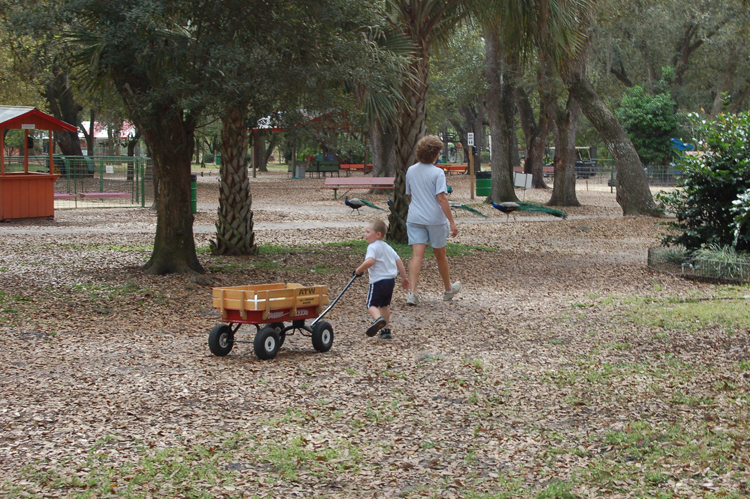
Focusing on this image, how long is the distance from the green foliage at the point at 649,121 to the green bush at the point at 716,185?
33.0m

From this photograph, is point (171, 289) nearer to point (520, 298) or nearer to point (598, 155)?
point (520, 298)

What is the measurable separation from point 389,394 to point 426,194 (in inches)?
129

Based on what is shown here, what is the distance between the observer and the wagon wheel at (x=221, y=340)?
18.6 ft

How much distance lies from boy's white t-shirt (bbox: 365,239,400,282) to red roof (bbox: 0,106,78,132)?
38.0 ft

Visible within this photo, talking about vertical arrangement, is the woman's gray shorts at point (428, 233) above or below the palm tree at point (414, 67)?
below

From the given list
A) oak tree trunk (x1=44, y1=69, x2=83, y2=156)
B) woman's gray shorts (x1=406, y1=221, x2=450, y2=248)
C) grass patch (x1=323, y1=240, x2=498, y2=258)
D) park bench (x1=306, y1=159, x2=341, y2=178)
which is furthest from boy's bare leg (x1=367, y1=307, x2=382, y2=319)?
park bench (x1=306, y1=159, x2=341, y2=178)

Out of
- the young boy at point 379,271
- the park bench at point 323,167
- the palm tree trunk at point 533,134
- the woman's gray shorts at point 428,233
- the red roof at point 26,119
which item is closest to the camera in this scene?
the young boy at point 379,271

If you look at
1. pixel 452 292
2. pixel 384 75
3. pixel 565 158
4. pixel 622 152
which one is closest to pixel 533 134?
pixel 565 158

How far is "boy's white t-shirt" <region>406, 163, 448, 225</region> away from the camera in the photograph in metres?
7.68

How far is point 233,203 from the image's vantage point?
1146 cm

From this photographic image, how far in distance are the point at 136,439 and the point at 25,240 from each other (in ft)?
35.1

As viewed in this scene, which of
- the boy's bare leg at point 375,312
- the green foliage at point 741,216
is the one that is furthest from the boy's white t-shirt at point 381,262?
the green foliage at point 741,216

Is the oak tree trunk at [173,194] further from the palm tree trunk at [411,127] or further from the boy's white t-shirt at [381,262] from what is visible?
the palm tree trunk at [411,127]

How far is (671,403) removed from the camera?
4.56m
